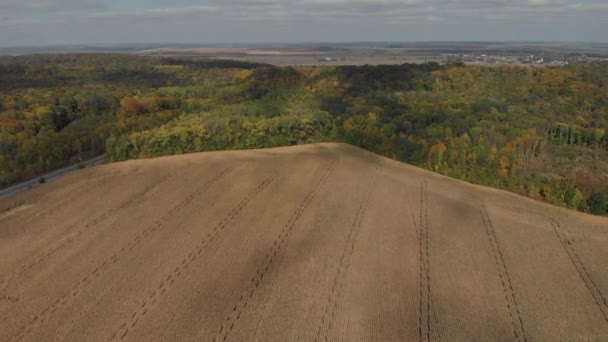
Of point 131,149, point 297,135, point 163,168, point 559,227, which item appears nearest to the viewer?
point 559,227

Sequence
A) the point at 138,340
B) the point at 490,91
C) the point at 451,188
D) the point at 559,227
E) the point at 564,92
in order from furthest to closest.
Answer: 1. the point at 490,91
2. the point at 564,92
3. the point at 451,188
4. the point at 559,227
5. the point at 138,340

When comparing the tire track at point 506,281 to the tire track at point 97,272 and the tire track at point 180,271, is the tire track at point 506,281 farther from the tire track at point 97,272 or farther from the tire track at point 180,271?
the tire track at point 97,272

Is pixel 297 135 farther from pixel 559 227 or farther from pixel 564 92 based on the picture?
pixel 564 92

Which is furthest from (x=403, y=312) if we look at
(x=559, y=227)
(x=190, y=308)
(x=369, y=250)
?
(x=559, y=227)

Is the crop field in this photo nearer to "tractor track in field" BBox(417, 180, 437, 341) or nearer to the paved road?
"tractor track in field" BBox(417, 180, 437, 341)

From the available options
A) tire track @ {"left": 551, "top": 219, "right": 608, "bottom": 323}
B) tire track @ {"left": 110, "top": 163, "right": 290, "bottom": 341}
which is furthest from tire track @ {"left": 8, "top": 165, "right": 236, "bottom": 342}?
tire track @ {"left": 551, "top": 219, "right": 608, "bottom": 323}

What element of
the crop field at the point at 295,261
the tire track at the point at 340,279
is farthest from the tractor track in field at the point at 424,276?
the tire track at the point at 340,279
